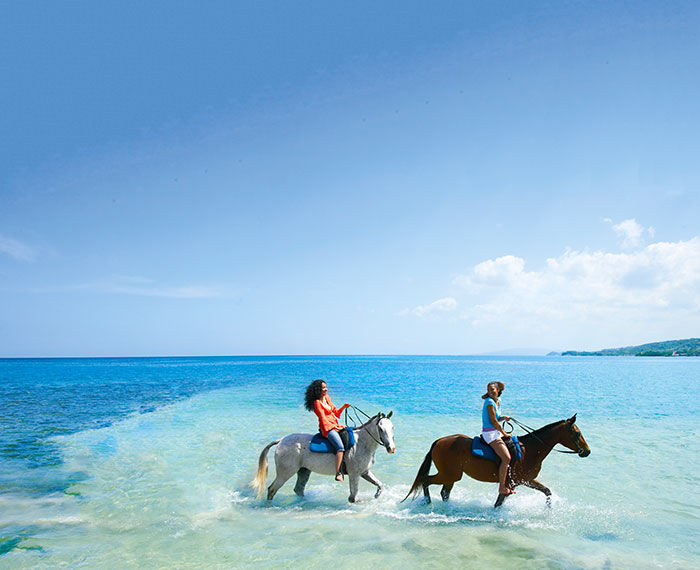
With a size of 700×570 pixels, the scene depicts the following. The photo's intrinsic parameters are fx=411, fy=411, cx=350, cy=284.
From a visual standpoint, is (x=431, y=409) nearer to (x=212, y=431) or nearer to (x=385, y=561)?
(x=212, y=431)

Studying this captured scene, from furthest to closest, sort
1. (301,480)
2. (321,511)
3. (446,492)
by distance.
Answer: (301,480), (446,492), (321,511)

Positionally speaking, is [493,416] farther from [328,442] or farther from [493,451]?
[328,442]

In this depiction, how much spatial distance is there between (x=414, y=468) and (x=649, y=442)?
8001mm

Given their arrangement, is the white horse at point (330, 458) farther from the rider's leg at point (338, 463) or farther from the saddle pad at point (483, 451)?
the saddle pad at point (483, 451)

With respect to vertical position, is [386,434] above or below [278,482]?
above

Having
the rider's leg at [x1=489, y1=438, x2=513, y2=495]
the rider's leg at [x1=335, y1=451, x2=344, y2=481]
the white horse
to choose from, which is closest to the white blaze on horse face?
the white horse

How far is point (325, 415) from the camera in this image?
7.51 m

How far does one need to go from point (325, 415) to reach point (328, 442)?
483 mm

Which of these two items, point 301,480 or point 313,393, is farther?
point 301,480

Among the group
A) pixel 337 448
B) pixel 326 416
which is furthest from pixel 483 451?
pixel 326 416

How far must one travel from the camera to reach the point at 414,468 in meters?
10.1

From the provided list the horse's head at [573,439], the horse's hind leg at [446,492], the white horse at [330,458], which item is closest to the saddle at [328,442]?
the white horse at [330,458]

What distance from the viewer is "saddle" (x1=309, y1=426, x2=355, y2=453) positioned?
7449 mm

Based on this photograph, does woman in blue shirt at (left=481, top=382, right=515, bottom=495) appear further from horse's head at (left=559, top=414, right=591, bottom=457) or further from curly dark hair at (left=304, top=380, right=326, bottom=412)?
curly dark hair at (left=304, top=380, right=326, bottom=412)
